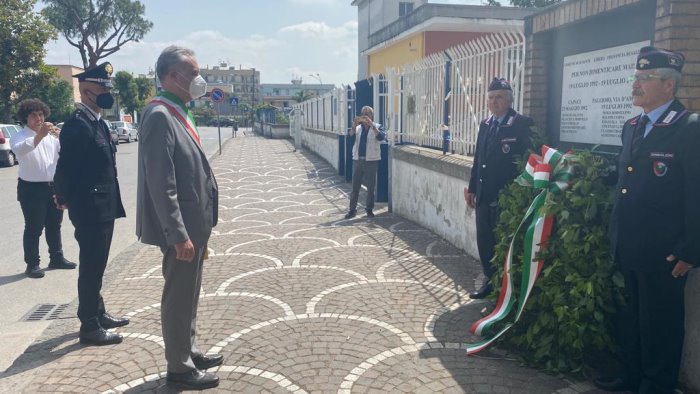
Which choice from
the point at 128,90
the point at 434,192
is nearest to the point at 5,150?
the point at 434,192

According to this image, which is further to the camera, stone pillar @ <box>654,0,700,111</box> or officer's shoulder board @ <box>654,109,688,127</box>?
stone pillar @ <box>654,0,700,111</box>

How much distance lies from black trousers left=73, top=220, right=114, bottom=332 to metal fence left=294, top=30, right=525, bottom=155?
13.5ft

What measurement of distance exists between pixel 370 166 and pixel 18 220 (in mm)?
5983

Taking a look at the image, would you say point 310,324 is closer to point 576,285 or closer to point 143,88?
point 576,285

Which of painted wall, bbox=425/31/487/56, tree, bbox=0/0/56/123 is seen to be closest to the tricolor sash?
painted wall, bbox=425/31/487/56

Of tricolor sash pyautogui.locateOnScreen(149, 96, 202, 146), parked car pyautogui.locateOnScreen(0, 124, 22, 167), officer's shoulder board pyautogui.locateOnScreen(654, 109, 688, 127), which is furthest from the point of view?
parked car pyautogui.locateOnScreen(0, 124, 22, 167)

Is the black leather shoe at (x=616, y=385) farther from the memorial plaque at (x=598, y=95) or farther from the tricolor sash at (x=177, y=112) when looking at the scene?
the tricolor sash at (x=177, y=112)

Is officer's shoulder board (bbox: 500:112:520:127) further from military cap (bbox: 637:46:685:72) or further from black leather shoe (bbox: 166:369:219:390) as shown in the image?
black leather shoe (bbox: 166:369:219:390)

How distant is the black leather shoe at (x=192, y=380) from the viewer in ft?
10.7

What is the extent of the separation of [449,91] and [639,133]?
4.26 meters

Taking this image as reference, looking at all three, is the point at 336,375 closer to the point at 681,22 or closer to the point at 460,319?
the point at 460,319

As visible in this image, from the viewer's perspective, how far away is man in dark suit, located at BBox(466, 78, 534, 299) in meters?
4.55

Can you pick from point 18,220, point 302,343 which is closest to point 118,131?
point 18,220

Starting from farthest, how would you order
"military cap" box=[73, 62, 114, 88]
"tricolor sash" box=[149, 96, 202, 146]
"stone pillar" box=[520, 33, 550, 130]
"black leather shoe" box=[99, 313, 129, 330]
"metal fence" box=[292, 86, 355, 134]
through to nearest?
"metal fence" box=[292, 86, 355, 134] < "stone pillar" box=[520, 33, 550, 130] < "black leather shoe" box=[99, 313, 129, 330] < "military cap" box=[73, 62, 114, 88] < "tricolor sash" box=[149, 96, 202, 146]
